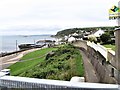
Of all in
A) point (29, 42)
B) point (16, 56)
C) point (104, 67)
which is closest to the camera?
point (104, 67)

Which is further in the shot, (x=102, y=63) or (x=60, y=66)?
(x=60, y=66)

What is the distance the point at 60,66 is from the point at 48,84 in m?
3.12

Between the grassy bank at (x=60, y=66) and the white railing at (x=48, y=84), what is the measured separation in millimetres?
2141

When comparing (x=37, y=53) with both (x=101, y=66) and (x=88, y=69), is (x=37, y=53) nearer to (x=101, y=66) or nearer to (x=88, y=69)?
(x=88, y=69)

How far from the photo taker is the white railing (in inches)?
56.8

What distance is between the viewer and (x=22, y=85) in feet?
5.62

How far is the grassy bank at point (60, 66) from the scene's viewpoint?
13.5 ft

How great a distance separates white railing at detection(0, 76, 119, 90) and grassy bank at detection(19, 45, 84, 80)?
7.02 ft

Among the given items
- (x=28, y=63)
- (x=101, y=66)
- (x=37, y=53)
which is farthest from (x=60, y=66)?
(x=37, y=53)

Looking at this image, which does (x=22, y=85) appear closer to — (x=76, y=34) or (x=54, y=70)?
(x=54, y=70)

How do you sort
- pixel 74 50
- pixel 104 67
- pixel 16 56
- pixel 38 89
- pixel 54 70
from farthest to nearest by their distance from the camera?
pixel 16 56
pixel 74 50
pixel 54 70
pixel 104 67
pixel 38 89

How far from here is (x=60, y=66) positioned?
15.4 ft

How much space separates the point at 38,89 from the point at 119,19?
2997mm

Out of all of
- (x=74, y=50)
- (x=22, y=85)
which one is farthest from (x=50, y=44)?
(x=22, y=85)
